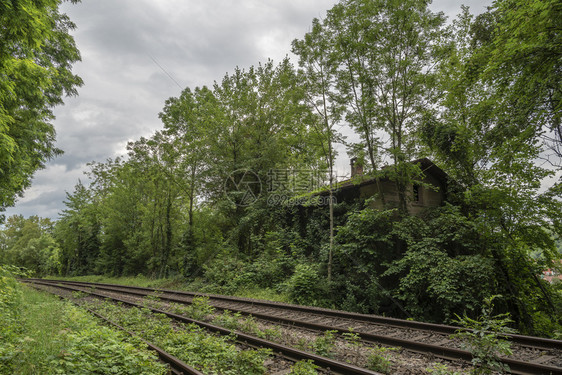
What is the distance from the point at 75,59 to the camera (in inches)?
520

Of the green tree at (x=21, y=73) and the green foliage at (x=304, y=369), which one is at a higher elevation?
the green tree at (x=21, y=73)

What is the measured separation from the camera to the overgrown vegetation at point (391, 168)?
8805mm

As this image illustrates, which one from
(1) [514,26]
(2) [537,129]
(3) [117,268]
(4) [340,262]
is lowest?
(3) [117,268]

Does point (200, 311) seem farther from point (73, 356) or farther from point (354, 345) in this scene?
point (73, 356)

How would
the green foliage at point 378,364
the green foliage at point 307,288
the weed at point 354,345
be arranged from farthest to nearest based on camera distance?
the green foliage at point 307,288 < the weed at point 354,345 < the green foliage at point 378,364

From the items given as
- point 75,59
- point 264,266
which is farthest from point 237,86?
point 264,266

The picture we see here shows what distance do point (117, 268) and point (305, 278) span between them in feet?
87.5

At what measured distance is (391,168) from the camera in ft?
41.6

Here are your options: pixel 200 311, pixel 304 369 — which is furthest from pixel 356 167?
pixel 304 369

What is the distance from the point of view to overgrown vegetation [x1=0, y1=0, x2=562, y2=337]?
8.80 metres

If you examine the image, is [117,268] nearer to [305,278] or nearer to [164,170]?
[164,170]

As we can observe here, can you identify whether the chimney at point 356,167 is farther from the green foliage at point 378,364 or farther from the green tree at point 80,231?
the green tree at point 80,231

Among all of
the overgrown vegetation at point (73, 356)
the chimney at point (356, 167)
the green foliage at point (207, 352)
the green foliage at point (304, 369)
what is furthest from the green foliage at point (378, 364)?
the chimney at point (356, 167)

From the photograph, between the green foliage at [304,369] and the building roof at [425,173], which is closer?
the green foliage at [304,369]
